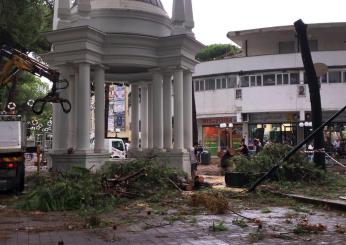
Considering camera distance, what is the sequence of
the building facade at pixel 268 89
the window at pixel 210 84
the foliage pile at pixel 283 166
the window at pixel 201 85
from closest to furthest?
the foliage pile at pixel 283 166, the building facade at pixel 268 89, the window at pixel 210 84, the window at pixel 201 85

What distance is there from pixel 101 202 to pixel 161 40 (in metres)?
8.79

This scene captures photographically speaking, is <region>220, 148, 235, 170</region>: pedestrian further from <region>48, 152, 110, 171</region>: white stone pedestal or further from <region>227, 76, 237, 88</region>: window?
<region>227, 76, 237, 88</region>: window

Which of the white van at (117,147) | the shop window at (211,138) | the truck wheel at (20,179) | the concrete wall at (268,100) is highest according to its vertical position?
the concrete wall at (268,100)

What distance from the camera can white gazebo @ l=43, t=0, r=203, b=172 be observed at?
63.3 ft

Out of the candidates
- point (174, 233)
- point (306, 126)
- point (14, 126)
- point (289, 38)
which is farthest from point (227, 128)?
point (174, 233)

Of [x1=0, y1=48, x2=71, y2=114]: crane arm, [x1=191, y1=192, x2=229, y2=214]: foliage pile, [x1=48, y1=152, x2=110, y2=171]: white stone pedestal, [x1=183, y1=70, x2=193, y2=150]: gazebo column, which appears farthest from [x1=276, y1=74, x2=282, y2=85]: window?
[x1=191, y1=192, x2=229, y2=214]: foliage pile

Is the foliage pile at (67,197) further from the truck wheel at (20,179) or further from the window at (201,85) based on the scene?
the window at (201,85)

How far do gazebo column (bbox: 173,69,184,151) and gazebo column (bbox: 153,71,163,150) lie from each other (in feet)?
2.05

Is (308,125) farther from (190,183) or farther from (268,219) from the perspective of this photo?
(268,219)

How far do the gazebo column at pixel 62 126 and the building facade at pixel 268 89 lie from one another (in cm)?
2878

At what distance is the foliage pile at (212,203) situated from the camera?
12062 mm

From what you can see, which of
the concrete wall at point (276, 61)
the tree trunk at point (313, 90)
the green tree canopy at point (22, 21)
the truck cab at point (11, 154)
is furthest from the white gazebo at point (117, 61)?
the concrete wall at point (276, 61)

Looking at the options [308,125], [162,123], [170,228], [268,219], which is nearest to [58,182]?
[170,228]

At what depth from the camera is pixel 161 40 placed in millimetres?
20469
